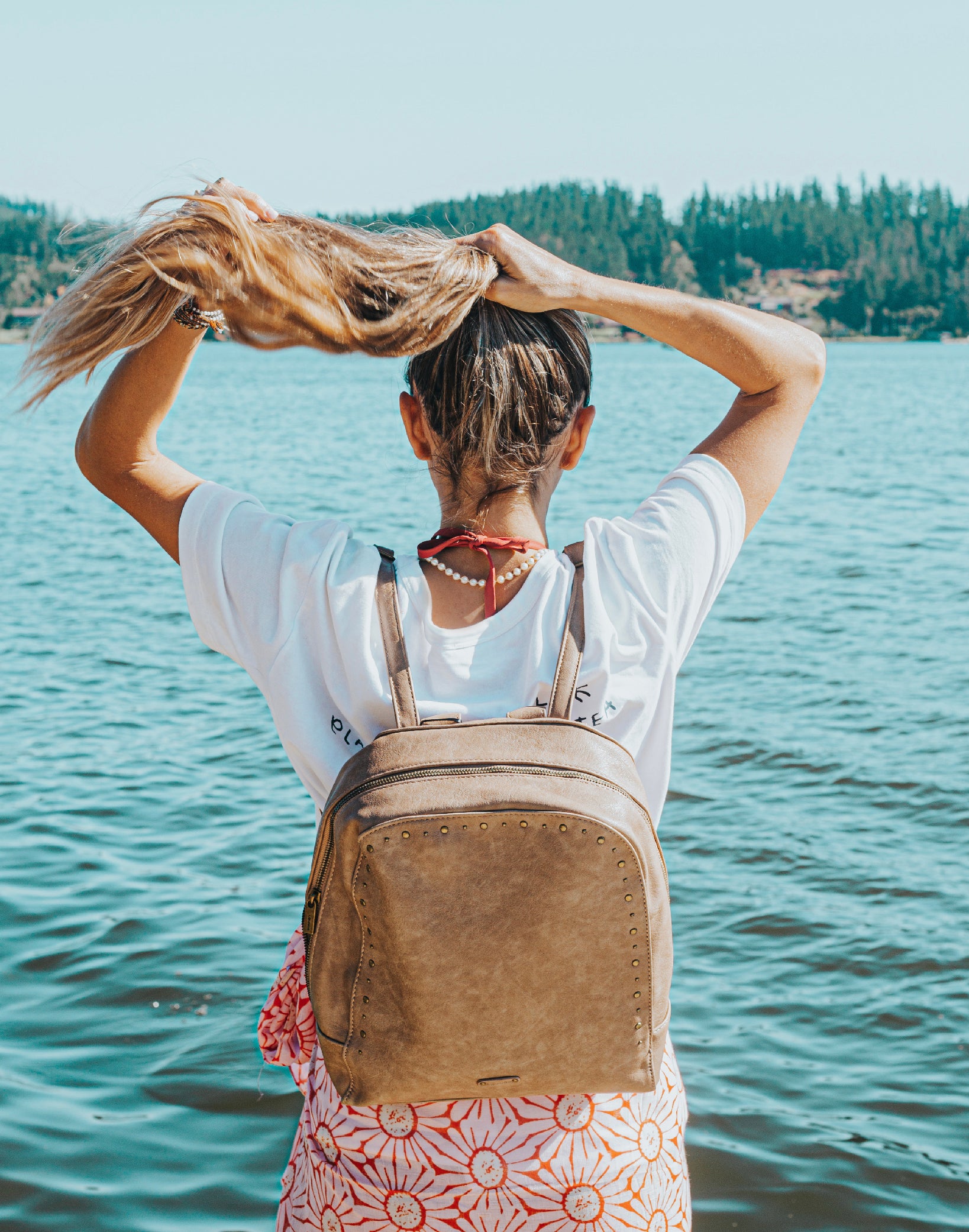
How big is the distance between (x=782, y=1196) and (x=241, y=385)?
54.6m

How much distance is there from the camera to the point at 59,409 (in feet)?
132

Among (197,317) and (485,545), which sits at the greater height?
(197,317)

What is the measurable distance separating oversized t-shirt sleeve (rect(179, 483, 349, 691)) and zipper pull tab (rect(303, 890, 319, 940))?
1.04ft

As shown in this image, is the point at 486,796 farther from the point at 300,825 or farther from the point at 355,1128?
the point at 300,825

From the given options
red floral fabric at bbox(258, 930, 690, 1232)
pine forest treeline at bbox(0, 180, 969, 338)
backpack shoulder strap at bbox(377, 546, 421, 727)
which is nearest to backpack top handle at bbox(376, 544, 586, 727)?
backpack shoulder strap at bbox(377, 546, 421, 727)

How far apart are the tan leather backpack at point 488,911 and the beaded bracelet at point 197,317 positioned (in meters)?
0.44

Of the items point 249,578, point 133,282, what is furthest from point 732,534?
point 133,282

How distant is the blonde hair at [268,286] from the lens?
1.45 m

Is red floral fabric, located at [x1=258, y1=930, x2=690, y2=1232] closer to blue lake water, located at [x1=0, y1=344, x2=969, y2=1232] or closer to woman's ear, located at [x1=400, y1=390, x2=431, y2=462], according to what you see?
woman's ear, located at [x1=400, y1=390, x2=431, y2=462]

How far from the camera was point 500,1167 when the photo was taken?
151 centimetres

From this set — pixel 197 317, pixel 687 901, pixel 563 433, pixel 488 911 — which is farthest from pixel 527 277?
pixel 687 901

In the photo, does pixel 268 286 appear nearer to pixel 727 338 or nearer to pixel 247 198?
pixel 247 198

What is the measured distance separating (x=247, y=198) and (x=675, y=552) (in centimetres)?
74

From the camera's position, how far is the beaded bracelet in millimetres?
1549
